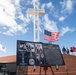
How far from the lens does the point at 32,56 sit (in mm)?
13719

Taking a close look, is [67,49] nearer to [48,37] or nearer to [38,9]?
[48,37]

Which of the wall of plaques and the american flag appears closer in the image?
the wall of plaques

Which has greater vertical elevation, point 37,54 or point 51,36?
point 51,36

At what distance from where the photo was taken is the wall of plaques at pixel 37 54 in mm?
13312

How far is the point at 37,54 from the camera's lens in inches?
551

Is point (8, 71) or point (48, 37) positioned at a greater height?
point (48, 37)

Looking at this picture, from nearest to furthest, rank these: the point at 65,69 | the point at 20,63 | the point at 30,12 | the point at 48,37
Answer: the point at 20,63 → the point at 65,69 → the point at 48,37 → the point at 30,12

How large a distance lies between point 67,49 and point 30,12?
7.83 meters

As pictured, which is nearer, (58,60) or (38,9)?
(58,60)

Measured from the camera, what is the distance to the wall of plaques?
13.3 metres

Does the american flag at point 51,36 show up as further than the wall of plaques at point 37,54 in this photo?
Yes

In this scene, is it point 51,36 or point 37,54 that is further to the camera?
point 51,36

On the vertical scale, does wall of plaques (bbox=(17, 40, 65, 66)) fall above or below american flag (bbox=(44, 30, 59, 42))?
below

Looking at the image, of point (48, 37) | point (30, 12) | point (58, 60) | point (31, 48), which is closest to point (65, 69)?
point (48, 37)
